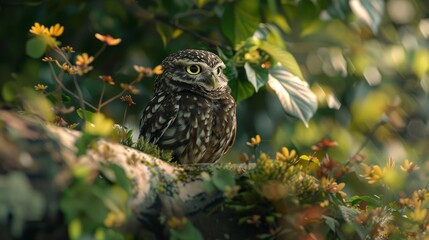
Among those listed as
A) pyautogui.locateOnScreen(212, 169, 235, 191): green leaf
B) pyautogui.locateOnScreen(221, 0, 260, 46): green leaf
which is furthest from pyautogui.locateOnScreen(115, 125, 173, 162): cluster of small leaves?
pyautogui.locateOnScreen(221, 0, 260, 46): green leaf

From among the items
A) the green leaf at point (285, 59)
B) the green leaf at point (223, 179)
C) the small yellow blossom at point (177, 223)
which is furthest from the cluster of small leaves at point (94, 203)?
the green leaf at point (285, 59)

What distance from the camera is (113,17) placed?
589cm

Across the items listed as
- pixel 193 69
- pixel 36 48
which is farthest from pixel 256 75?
pixel 36 48

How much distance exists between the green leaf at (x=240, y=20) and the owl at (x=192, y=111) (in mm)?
446

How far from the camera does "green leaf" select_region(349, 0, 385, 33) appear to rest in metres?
4.62

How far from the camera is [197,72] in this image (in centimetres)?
394

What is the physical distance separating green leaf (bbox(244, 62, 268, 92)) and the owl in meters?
0.13

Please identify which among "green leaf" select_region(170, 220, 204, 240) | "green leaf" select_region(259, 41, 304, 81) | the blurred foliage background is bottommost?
the blurred foliage background

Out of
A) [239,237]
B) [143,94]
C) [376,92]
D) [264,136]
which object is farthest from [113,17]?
[239,237]

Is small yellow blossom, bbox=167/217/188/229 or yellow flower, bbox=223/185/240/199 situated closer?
small yellow blossom, bbox=167/217/188/229

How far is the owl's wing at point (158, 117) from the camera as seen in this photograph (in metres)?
3.86

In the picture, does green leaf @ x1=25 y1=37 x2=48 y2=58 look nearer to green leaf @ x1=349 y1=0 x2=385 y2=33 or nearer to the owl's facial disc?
the owl's facial disc

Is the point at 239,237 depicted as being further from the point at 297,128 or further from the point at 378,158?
the point at 297,128

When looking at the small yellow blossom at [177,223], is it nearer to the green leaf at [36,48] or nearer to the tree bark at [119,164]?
the tree bark at [119,164]
